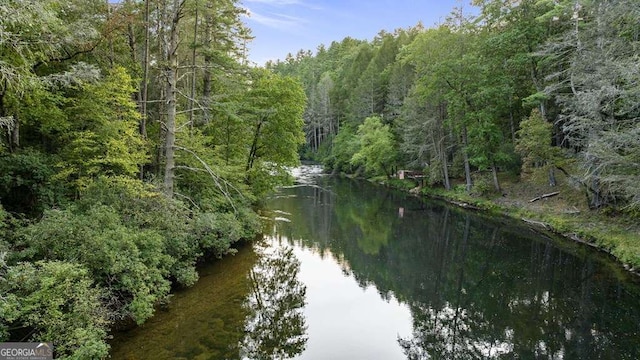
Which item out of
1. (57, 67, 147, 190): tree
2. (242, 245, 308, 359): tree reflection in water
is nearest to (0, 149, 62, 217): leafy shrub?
(57, 67, 147, 190): tree

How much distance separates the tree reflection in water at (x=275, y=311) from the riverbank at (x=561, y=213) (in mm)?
12319

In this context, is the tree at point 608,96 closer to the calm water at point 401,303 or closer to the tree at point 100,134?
the calm water at point 401,303

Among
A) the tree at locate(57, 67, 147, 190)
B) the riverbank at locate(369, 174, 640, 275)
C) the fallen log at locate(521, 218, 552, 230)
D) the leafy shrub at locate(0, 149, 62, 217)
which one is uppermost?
the tree at locate(57, 67, 147, 190)

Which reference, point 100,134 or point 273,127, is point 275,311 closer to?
point 100,134

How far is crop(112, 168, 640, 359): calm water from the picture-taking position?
8.80 metres

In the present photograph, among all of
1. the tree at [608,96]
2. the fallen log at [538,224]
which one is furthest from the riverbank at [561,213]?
the tree at [608,96]

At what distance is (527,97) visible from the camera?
24.0m

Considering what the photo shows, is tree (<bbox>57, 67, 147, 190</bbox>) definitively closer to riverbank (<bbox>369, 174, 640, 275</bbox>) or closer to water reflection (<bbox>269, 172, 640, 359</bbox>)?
water reflection (<bbox>269, 172, 640, 359</bbox>)

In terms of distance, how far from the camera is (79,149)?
10039 mm

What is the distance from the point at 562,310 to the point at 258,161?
49.6 ft

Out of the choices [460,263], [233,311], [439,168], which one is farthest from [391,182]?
[233,311]

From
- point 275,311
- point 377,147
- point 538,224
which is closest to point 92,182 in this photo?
point 275,311

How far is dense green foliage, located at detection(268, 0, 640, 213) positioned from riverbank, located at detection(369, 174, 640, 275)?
86 centimetres

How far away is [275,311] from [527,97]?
21766mm
